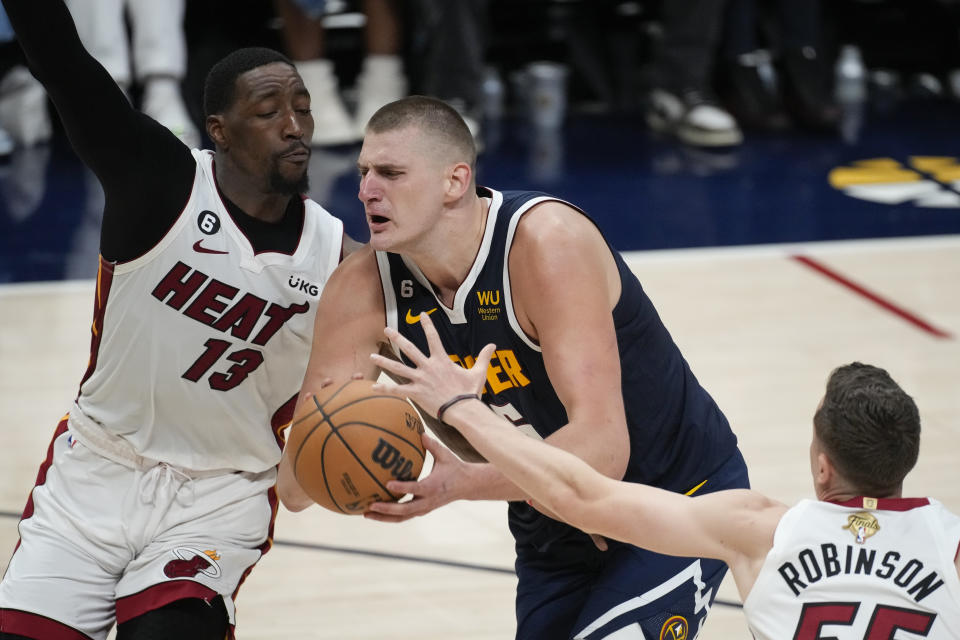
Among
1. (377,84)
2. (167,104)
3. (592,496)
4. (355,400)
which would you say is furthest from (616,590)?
(377,84)

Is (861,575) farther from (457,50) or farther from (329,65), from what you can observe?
(329,65)

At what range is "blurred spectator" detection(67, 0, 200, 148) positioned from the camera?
903cm

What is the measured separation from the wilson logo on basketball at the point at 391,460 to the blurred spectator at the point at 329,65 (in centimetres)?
638

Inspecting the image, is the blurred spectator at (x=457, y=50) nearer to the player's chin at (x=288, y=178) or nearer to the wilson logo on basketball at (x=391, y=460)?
the player's chin at (x=288, y=178)

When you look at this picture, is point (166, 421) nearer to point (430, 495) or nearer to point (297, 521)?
point (430, 495)

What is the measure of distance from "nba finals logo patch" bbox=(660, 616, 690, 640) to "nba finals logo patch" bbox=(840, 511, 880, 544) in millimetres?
970

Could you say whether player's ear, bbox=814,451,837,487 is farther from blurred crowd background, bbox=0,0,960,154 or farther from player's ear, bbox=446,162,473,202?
blurred crowd background, bbox=0,0,960,154

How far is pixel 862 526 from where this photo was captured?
280 cm

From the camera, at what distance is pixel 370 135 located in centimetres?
362

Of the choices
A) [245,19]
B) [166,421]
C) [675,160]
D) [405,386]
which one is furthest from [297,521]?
[245,19]

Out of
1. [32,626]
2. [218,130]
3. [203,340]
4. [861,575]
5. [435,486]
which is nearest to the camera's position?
[861,575]

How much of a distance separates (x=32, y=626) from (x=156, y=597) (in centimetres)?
33

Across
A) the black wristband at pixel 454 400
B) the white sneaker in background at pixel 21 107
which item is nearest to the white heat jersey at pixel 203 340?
the black wristband at pixel 454 400

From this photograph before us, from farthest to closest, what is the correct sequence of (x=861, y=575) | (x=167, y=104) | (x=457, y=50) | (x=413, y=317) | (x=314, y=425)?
1. (x=457, y=50)
2. (x=167, y=104)
3. (x=413, y=317)
4. (x=314, y=425)
5. (x=861, y=575)
